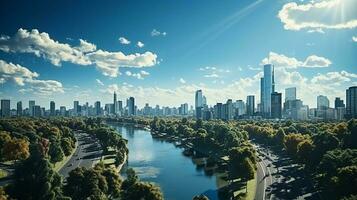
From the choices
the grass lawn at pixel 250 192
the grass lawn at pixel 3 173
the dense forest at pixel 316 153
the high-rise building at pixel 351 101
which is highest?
the high-rise building at pixel 351 101

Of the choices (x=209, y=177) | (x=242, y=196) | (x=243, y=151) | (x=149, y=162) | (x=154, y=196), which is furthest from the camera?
(x=149, y=162)

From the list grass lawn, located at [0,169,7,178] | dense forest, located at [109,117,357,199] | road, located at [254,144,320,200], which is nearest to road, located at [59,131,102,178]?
grass lawn, located at [0,169,7,178]

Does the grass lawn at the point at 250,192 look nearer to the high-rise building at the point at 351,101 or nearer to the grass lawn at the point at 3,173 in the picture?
the grass lawn at the point at 3,173

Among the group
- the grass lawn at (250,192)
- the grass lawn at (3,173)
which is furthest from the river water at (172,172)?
the grass lawn at (3,173)

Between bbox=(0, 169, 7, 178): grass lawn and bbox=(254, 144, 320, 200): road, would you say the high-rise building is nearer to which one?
bbox=(254, 144, 320, 200): road

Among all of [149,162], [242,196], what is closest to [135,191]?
[242,196]

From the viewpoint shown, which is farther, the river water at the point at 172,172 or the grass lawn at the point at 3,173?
the grass lawn at the point at 3,173

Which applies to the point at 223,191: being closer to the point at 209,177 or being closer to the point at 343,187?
the point at 209,177
